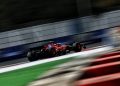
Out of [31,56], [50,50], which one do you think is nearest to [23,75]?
→ [31,56]

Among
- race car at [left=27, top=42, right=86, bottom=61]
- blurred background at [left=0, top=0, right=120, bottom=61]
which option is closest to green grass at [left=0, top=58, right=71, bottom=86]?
blurred background at [left=0, top=0, right=120, bottom=61]

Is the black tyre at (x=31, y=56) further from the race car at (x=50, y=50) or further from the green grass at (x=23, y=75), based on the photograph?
the green grass at (x=23, y=75)

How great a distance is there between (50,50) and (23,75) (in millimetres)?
4756

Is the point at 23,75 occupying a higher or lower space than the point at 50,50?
higher

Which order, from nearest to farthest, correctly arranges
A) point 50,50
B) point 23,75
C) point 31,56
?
point 23,75 < point 31,56 < point 50,50

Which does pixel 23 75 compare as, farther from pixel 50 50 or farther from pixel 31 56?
pixel 50 50

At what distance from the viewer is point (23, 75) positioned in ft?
9.23

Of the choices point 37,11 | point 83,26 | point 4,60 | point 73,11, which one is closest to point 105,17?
point 83,26

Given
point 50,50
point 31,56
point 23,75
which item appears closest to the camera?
point 23,75

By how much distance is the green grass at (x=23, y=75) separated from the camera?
262 centimetres

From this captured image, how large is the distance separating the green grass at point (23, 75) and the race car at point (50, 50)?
416 centimetres

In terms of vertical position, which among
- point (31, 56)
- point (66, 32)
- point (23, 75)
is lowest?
point (31, 56)

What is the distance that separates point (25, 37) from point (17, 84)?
538 cm

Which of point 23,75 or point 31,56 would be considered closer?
point 23,75
